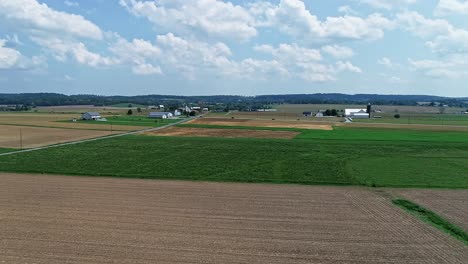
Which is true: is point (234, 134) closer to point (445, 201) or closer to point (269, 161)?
point (269, 161)

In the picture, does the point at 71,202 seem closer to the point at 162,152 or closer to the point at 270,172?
the point at 270,172

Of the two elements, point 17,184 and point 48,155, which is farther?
point 48,155

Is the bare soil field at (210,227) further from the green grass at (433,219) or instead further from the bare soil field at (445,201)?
the bare soil field at (445,201)

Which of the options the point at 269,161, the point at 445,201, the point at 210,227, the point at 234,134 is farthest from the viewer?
the point at 234,134

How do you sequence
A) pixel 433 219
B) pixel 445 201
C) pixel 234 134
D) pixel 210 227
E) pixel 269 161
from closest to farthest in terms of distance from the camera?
pixel 210 227 < pixel 433 219 < pixel 445 201 < pixel 269 161 < pixel 234 134

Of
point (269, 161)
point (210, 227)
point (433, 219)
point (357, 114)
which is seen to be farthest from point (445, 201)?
point (357, 114)

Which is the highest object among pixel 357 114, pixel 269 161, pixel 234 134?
pixel 357 114

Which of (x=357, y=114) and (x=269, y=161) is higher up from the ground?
(x=357, y=114)

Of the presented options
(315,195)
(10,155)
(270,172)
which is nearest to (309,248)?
(315,195)
